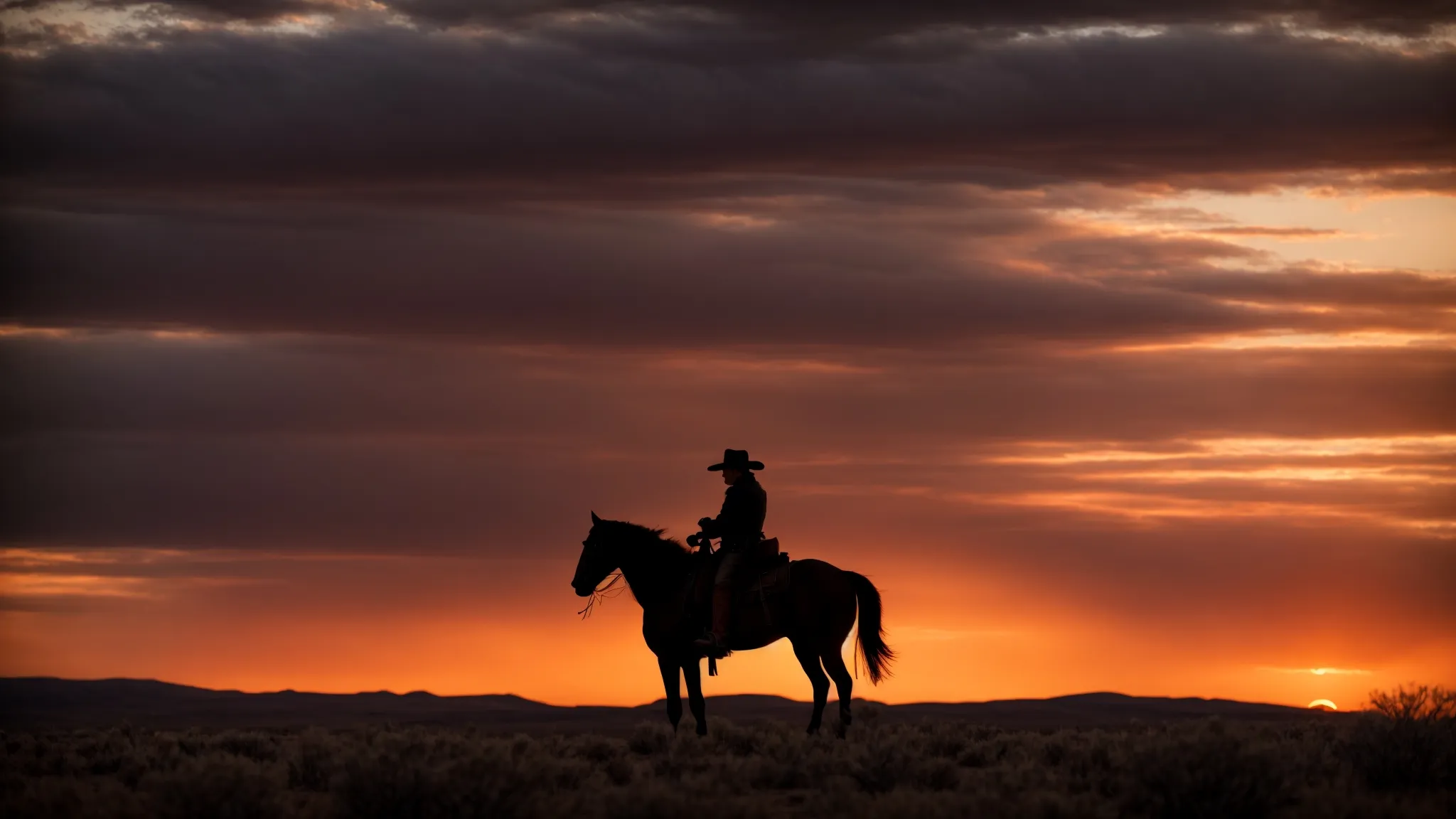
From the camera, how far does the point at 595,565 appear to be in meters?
26.2

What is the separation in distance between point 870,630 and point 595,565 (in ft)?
14.5

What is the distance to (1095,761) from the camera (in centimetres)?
2141

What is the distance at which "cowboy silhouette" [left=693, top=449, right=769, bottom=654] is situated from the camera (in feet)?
79.9

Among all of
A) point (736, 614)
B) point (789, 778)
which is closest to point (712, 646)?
point (736, 614)

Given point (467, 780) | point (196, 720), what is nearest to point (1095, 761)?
point (467, 780)

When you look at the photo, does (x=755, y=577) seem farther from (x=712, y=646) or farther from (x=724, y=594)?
(x=712, y=646)

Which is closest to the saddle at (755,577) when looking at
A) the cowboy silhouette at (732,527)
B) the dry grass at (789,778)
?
the cowboy silhouette at (732,527)

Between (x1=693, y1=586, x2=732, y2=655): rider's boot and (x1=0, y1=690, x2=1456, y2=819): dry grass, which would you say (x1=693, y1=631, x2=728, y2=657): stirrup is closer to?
(x1=693, y1=586, x2=732, y2=655): rider's boot

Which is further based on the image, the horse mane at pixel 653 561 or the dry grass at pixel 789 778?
the horse mane at pixel 653 561

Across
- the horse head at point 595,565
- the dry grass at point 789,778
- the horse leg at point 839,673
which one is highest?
the horse head at point 595,565

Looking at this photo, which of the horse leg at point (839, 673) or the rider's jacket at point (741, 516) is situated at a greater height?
the rider's jacket at point (741, 516)

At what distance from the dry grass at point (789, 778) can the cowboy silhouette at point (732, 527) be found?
1970 mm

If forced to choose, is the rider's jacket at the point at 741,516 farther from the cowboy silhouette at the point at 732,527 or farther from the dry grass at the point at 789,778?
the dry grass at the point at 789,778

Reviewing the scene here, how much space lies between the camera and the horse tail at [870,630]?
25.7 metres
